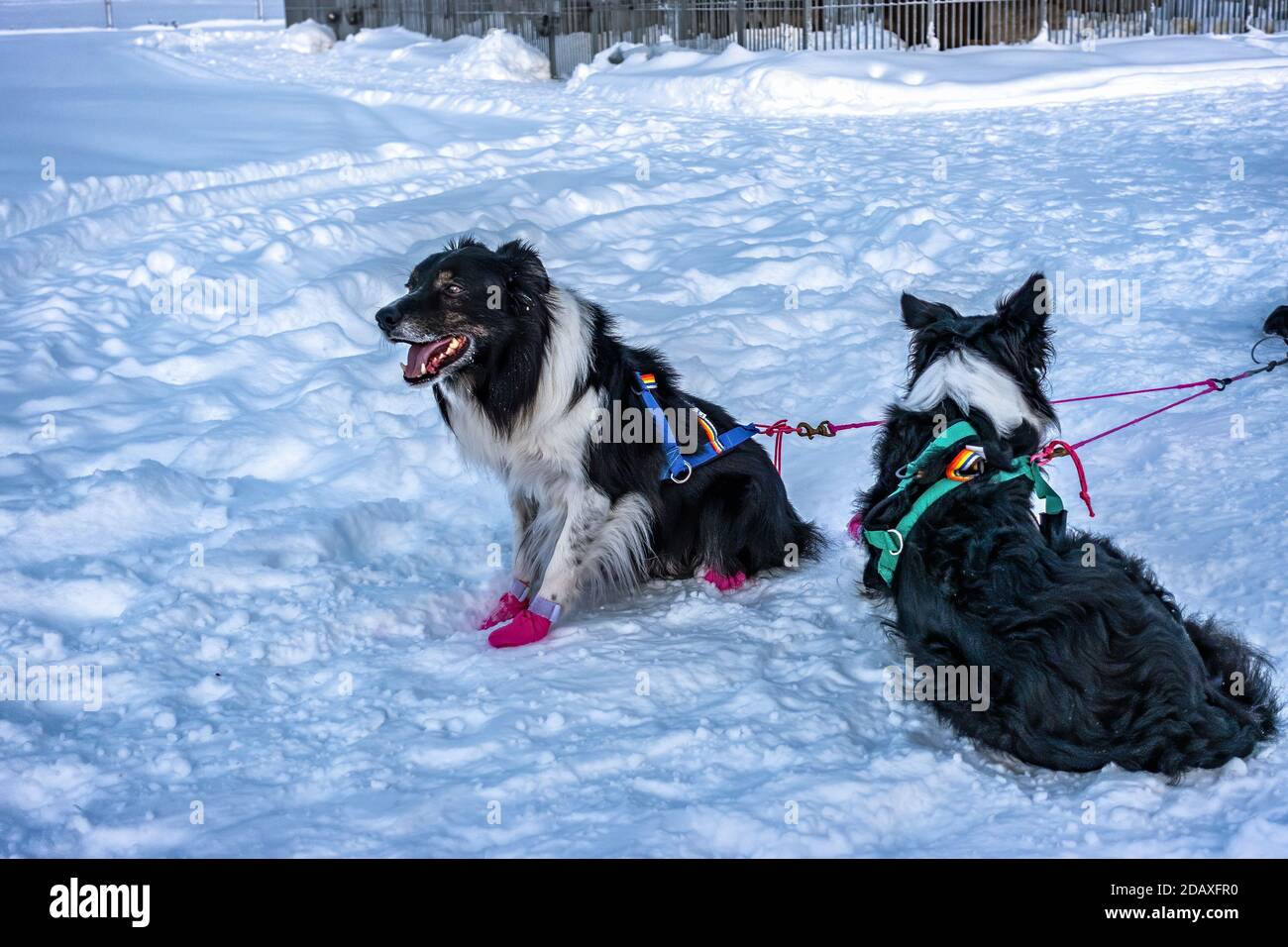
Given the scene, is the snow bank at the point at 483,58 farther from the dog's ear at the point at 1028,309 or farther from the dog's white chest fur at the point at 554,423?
the dog's ear at the point at 1028,309

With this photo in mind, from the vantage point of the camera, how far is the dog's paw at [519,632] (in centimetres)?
400

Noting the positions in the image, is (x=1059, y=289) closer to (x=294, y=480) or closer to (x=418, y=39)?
(x=294, y=480)

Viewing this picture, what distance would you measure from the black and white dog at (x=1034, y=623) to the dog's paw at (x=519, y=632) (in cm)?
128

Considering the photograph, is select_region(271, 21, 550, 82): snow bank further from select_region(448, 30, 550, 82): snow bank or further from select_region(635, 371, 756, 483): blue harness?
select_region(635, 371, 756, 483): blue harness

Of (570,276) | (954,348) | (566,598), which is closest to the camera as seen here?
(954,348)

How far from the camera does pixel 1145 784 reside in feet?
9.39

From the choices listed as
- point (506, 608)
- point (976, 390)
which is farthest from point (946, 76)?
point (506, 608)

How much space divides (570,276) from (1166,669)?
242 inches

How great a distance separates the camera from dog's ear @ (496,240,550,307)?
4.11 m

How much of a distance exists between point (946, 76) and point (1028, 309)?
47.3 feet

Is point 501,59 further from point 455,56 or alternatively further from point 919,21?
point 919,21

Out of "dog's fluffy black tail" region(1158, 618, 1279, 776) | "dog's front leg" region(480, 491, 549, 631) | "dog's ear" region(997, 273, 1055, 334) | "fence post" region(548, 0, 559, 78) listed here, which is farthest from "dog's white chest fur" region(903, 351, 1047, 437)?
"fence post" region(548, 0, 559, 78)

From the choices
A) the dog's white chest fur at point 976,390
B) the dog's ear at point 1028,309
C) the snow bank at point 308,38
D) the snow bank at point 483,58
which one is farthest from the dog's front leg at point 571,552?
the snow bank at point 308,38

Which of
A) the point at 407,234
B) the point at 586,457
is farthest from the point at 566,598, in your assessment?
the point at 407,234
